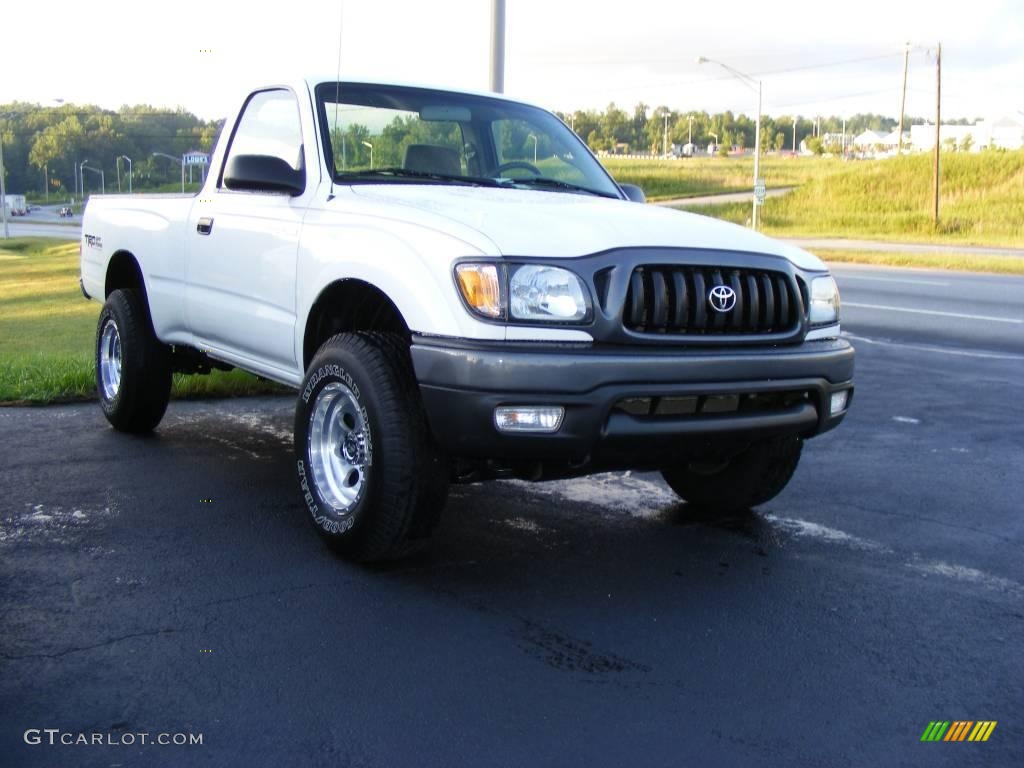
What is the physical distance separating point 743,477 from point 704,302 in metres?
1.34

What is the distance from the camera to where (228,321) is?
223 inches

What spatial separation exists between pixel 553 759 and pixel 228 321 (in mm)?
3362

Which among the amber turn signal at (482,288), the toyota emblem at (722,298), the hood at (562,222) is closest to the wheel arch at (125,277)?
the hood at (562,222)

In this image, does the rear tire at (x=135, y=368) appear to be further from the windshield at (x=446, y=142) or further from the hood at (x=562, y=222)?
the hood at (x=562, y=222)

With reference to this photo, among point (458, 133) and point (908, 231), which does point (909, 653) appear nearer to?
point (458, 133)

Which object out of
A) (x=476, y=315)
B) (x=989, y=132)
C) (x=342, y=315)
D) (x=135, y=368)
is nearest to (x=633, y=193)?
(x=342, y=315)

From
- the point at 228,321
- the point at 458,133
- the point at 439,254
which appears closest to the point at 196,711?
the point at 439,254

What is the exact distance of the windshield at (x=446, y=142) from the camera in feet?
17.5

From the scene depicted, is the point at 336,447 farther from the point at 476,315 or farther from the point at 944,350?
the point at 944,350

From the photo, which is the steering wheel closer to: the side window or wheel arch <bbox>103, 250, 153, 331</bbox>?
the side window

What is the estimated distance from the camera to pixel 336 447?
15.5ft

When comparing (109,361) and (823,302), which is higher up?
(823,302)

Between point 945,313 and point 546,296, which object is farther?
point 945,313

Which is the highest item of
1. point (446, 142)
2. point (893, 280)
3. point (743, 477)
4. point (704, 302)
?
point (446, 142)
